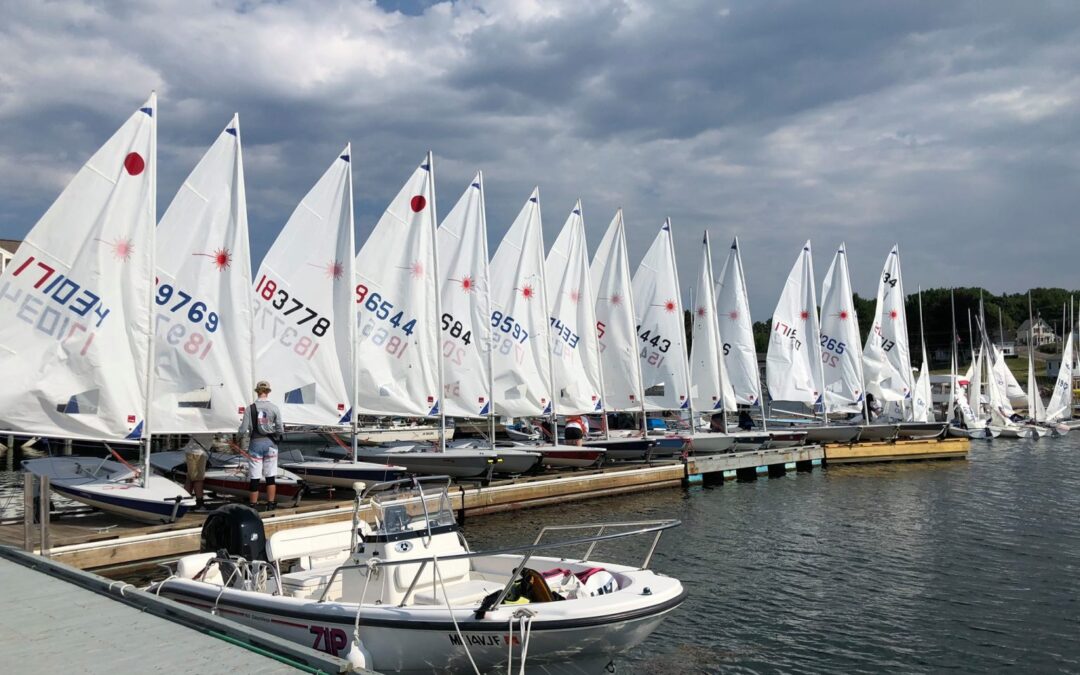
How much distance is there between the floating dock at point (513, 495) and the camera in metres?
14.0

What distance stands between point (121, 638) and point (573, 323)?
77.9ft

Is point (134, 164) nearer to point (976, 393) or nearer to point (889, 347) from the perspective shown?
point (889, 347)

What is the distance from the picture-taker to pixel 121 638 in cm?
800

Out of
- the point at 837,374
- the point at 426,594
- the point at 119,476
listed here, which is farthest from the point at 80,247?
the point at 837,374

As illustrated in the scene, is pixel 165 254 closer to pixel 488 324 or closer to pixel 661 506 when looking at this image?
pixel 488 324

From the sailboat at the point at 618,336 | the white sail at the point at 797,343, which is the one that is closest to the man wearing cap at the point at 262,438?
the sailboat at the point at 618,336

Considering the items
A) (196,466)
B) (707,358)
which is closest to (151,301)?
(196,466)

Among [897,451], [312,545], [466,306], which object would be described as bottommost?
[897,451]

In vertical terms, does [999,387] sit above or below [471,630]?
above

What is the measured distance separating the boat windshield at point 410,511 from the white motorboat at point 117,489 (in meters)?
6.44

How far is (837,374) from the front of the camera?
1576 inches

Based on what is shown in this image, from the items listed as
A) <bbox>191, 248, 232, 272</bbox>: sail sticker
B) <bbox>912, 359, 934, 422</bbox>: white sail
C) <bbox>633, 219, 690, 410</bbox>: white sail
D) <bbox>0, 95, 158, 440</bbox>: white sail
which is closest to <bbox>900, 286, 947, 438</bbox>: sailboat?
<bbox>912, 359, 934, 422</bbox>: white sail

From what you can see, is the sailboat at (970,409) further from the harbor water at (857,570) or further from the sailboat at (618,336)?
the sailboat at (618,336)

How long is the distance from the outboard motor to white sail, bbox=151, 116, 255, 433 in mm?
7456
